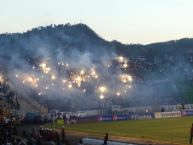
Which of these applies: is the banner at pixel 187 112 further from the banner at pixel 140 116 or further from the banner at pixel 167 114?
the banner at pixel 140 116

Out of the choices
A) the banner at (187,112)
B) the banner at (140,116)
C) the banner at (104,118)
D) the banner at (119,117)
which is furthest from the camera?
the banner at (187,112)

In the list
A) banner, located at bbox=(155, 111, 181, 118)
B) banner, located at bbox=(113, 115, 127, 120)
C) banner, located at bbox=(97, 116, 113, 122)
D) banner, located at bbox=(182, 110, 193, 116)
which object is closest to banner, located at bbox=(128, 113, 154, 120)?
banner, located at bbox=(113, 115, 127, 120)

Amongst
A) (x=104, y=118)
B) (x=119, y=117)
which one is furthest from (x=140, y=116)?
(x=104, y=118)

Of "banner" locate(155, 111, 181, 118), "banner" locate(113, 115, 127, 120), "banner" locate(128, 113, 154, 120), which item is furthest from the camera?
"banner" locate(155, 111, 181, 118)

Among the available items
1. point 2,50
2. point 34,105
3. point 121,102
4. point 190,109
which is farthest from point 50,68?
point 2,50

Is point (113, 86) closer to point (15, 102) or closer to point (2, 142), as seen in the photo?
point (15, 102)

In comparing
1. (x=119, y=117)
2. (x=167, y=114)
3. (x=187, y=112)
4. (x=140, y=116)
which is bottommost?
(x=119, y=117)

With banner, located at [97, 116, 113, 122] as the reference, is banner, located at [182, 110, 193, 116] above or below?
above

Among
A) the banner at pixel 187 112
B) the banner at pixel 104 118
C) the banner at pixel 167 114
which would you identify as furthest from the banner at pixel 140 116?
the banner at pixel 187 112

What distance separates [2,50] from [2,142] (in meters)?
162

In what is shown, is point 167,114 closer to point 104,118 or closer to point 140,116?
point 140,116

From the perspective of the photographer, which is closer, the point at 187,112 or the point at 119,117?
the point at 119,117

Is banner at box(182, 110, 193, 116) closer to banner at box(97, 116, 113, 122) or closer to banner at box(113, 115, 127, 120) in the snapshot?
banner at box(113, 115, 127, 120)

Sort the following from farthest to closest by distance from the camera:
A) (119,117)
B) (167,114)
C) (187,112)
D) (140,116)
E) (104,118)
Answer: (187,112)
(167,114)
(140,116)
(119,117)
(104,118)
